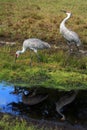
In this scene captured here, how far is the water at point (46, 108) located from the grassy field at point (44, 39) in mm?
800

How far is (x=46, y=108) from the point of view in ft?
35.3

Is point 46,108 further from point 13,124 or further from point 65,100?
point 13,124

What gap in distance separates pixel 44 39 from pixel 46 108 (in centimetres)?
703

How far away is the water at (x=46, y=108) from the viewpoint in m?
10.3

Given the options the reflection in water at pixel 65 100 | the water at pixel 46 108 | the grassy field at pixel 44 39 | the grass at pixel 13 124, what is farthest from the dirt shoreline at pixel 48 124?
the grassy field at pixel 44 39

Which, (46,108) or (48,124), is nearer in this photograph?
(48,124)

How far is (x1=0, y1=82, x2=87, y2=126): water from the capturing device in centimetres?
1031

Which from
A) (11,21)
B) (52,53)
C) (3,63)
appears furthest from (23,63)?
(11,21)

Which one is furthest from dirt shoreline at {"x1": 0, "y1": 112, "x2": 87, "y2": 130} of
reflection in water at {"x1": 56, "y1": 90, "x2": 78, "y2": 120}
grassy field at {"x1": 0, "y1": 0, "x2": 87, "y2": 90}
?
grassy field at {"x1": 0, "y1": 0, "x2": 87, "y2": 90}

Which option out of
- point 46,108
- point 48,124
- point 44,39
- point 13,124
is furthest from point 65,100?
point 44,39

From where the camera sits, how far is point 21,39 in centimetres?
1733

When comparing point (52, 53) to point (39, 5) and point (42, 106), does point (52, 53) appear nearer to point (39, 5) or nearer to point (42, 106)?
point (42, 106)

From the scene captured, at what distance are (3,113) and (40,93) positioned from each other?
1.71 m

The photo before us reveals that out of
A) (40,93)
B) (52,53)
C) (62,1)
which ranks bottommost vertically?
(62,1)
